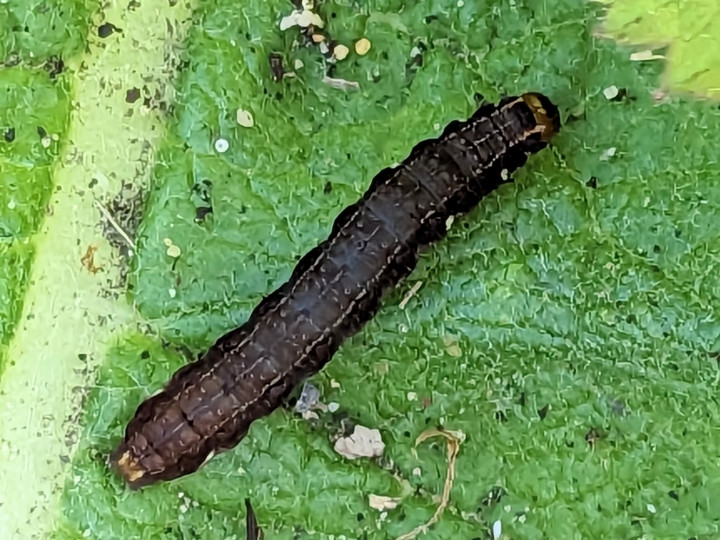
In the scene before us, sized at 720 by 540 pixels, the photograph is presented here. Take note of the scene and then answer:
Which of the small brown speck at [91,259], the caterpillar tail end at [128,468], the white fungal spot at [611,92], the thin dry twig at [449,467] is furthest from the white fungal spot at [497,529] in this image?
the small brown speck at [91,259]

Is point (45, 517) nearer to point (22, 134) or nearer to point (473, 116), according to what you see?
point (22, 134)

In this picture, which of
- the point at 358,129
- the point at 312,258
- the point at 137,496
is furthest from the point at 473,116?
the point at 137,496

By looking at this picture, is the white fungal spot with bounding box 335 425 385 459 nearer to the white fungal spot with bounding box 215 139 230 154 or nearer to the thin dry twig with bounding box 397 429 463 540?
the thin dry twig with bounding box 397 429 463 540

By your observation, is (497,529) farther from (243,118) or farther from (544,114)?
(243,118)

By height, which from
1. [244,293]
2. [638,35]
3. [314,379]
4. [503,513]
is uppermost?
[638,35]

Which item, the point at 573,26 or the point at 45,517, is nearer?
the point at 573,26

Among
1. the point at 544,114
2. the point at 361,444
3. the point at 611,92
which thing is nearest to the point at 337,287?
the point at 361,444
